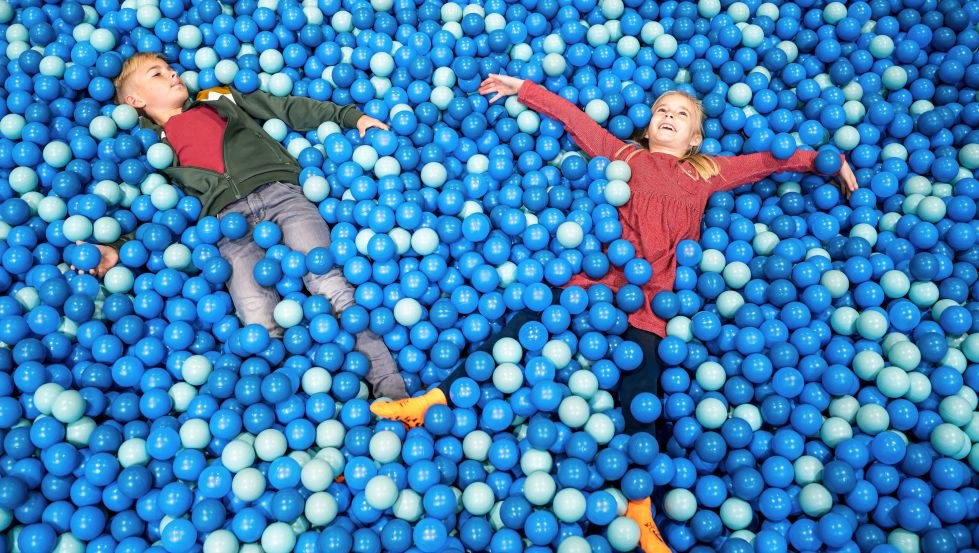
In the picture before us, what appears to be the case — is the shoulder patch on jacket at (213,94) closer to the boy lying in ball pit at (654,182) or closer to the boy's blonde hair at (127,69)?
the boy's blonde hair at (127,69)

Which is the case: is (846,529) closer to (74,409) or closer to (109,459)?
(109,459)

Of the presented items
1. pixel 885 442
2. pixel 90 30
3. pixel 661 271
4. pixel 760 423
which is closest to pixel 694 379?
pixel 760 423

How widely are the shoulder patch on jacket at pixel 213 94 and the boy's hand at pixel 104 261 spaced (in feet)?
2.02

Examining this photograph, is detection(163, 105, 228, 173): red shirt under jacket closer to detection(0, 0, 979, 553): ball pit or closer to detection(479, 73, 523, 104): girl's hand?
detection(0, 0, 979, 553): ball pit

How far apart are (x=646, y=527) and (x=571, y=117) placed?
4.46 ft

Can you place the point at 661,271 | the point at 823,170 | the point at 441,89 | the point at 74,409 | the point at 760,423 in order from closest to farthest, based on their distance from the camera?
the point at 74,409, the point at 760,423, the point at 661,271, the point at 823,170, the point at 441,89

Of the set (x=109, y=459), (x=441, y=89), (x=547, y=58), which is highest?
(x=547, y=58)

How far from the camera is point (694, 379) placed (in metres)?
2.04

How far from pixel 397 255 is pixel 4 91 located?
1.48 m

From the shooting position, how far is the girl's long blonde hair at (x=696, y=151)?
235 centimetres

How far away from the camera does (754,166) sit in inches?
94.6

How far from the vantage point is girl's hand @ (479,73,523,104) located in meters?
2.49

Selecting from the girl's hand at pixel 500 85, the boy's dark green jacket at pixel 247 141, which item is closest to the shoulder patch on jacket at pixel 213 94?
the boy's dark green jacket at pixel 247 141

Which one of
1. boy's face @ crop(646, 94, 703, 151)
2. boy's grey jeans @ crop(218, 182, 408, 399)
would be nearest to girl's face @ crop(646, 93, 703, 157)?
boy's face @ crop(646, 94, 703, 151)
